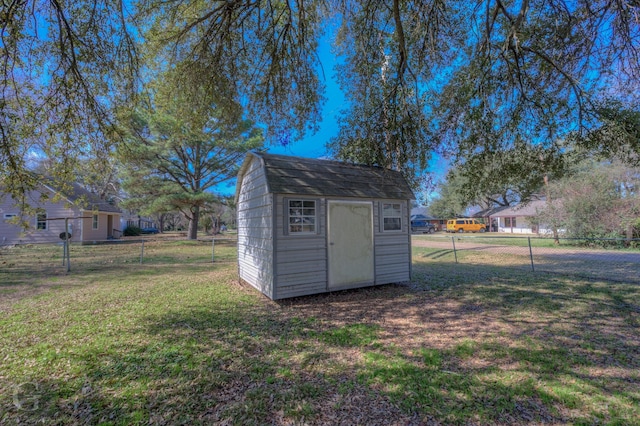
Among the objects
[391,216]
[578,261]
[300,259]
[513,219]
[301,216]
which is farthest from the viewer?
[513,219]

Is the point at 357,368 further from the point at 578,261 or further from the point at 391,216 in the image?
the point at 578,261

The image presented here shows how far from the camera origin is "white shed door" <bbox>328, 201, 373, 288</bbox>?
233 inches

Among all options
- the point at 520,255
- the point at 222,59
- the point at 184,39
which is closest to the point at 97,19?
the point at 184,39

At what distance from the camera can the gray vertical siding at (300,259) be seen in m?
5.36

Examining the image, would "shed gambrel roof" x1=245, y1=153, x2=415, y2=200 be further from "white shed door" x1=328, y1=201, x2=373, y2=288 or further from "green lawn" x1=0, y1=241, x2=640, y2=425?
"green lawn" x1=0, y1=241, x2=640, y2=425

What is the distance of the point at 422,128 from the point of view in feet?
18.6

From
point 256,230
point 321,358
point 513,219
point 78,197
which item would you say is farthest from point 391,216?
point 513,219

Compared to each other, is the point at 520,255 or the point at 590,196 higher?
the point at 590,196

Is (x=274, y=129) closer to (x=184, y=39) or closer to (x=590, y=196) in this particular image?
(x=184, y=39)

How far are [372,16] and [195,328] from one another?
22.2 ft

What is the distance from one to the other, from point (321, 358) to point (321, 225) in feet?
9.71

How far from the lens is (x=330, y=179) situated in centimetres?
616

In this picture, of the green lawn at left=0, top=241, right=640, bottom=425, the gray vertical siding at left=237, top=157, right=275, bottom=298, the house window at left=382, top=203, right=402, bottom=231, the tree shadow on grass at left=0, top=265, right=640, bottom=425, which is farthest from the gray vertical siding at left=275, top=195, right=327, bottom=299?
the house window at left=382, top=203, right=402, bottom=231

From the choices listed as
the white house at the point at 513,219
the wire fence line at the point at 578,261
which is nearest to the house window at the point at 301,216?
the wire fence line at the point at 578,261
